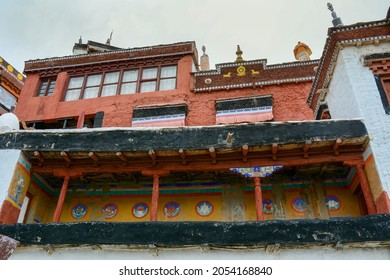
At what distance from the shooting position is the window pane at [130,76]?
57.8 feet

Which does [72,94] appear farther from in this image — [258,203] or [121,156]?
[258,203]

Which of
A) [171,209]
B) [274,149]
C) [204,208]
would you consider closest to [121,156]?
[171,209]

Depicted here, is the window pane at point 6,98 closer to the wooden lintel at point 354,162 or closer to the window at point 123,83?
the window at point 123,83

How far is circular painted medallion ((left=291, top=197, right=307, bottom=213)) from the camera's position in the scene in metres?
10.8

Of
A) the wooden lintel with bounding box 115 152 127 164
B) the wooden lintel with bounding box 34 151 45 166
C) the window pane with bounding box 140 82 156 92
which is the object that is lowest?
the wooden lintel with bounding box 115 152 127 164

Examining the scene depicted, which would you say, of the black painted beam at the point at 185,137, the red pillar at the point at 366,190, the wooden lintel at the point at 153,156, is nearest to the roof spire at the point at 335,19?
the black painted beam at the point at 185,137

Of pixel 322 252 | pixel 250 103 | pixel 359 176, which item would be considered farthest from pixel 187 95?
pixel 322 252

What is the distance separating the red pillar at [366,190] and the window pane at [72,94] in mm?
12927

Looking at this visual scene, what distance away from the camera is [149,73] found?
57.7 ft

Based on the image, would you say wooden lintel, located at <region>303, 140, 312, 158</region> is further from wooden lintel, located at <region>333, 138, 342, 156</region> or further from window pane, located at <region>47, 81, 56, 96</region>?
window pane, located at <region>47, 81, 56, 96</region>

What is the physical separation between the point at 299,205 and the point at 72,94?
1190cm

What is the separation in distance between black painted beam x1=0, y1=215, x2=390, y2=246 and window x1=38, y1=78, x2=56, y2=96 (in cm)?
1028

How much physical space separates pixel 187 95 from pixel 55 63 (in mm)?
7016

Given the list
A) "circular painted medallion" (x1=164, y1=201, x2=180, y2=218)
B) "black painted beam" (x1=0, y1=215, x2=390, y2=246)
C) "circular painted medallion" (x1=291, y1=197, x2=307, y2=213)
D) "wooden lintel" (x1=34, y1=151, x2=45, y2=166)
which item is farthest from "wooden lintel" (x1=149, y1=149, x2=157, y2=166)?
"circular painted medallion" (x1=291, y1=197, x2=307, y2=213)
